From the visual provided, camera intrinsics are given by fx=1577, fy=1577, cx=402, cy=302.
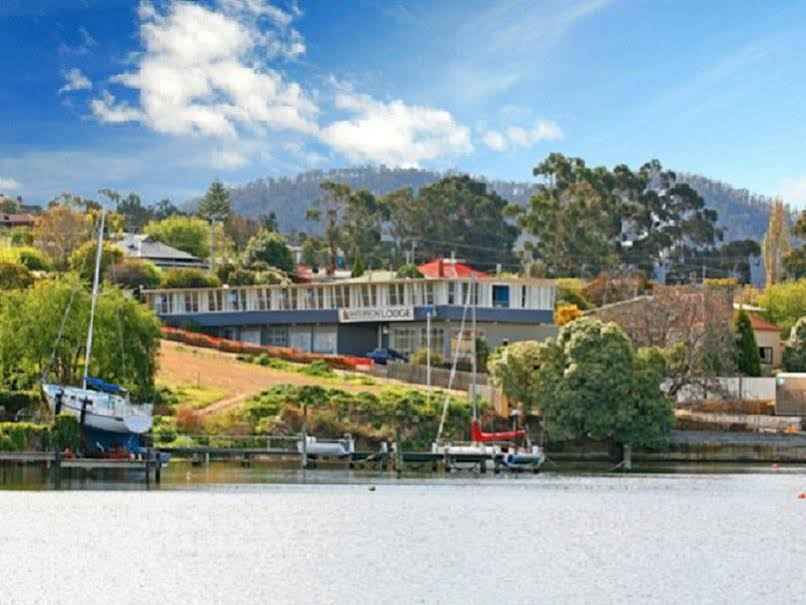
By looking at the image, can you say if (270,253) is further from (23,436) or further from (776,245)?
(23,436)

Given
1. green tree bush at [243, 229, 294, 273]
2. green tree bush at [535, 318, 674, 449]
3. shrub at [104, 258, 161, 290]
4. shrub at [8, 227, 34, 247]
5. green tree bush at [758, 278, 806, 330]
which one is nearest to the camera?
green tree bush at [535, 318, 674, 449]

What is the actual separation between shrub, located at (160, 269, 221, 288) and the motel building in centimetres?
606

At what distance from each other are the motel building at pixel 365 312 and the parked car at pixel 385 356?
228 centimetres

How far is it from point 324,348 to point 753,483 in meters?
56.7

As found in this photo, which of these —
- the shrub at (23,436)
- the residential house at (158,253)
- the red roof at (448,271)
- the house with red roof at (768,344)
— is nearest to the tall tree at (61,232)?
the residential house at (158,253)

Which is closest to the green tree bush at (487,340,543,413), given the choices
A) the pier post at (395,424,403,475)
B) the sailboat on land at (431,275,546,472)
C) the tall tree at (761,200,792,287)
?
the sailboat on land at (431,275,546,472)

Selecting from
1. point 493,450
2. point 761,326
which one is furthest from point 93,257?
point 493,450

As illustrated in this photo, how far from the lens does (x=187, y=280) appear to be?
142 metres

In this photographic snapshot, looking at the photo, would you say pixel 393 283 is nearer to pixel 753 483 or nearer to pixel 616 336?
pixel 616 336

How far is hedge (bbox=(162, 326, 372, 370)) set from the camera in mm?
112375

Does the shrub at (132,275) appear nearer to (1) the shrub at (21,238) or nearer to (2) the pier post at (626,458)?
(1) the shrub at (21,238)

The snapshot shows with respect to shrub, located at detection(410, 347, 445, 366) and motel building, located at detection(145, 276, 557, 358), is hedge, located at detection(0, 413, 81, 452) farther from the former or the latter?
motel building, located at detection(145, 276, 557, 358)

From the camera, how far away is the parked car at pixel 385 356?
11716 centimetres

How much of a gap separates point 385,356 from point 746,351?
26.8m
